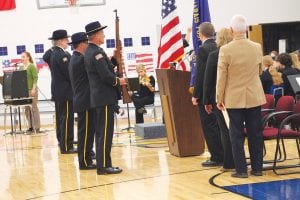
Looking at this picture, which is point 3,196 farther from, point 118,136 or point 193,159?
point 118,136

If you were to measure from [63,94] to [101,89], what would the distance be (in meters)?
2.43

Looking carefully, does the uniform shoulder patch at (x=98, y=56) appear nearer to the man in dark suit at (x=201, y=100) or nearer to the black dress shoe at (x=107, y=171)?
the man in dark suit at (x=201, y=100)

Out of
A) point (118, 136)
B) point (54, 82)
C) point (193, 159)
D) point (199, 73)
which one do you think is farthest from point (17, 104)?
point (199, 73)

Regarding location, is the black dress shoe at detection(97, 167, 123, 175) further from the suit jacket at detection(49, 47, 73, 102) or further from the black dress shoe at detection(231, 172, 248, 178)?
the suit jacket at detection(49, 47, 73, 102)

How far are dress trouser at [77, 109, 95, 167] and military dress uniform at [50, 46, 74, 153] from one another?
5.62 feet

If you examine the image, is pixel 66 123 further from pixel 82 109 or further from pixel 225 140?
pixel 225 140

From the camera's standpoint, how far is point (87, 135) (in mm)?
7688

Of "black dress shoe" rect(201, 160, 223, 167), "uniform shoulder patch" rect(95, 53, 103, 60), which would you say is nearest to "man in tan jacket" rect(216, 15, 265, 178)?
"black dress shoe" rect(201, 160, 223, 167)

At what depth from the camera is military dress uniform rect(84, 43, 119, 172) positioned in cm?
700

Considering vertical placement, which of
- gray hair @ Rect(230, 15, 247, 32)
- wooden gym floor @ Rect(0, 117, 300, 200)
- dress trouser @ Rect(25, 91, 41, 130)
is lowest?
wooden gym floor @ Rect(0, 117, 300, 200)

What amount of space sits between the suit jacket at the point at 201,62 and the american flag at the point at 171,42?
1.61 metres

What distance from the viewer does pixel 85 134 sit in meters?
7.69

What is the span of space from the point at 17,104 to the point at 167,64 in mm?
5102

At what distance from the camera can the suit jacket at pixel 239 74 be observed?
6246 mm
